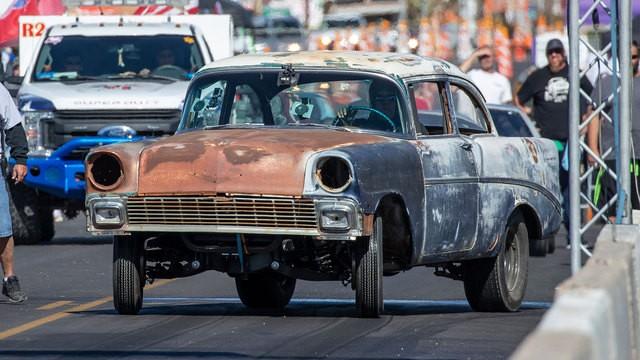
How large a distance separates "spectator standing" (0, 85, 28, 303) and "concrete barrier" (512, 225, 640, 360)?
5.03 m

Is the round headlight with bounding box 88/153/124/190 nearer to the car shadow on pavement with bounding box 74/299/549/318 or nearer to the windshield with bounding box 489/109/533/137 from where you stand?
the car shadow on pavement with bounding box 74/299/549/318

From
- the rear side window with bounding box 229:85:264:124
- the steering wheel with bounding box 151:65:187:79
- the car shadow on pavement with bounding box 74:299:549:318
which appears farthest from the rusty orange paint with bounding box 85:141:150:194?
the steering wheel with bounding box 151:65:187:79

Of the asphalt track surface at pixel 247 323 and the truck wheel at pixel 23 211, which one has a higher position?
the asphalt track surface at pixel 247 323

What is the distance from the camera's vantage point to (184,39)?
1902cm

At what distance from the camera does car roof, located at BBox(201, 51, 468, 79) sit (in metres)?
11.6

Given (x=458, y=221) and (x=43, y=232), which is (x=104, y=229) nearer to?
(x=458, y=221)

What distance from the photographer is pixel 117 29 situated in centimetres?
1900

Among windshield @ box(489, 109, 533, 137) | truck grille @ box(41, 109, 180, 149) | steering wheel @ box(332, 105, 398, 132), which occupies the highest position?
steering wheel @ box(332, 105, 398, 132)

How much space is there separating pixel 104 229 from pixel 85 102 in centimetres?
725

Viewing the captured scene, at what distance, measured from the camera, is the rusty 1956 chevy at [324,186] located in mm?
10250

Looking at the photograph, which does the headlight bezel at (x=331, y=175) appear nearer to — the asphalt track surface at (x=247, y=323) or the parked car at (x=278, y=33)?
the asphalt track surface at (x=247, y=323)

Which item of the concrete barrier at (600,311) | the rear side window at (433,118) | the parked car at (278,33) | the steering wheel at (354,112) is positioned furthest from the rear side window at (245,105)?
the parked car at (278,33)

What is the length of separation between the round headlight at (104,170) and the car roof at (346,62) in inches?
53.2

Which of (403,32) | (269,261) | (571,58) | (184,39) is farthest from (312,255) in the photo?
(403,32)
